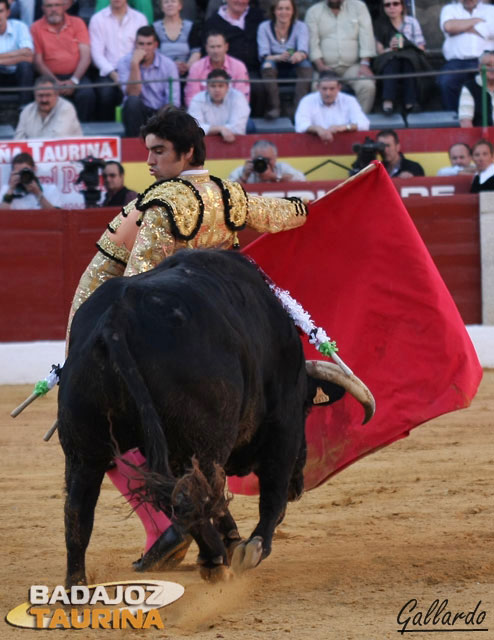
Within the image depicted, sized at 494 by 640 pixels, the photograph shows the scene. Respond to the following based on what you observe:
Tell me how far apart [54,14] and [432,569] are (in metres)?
6.44

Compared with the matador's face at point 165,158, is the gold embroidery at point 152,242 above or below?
below

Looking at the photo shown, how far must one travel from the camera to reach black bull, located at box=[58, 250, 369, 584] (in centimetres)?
261

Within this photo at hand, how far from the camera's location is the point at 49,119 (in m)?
8.02

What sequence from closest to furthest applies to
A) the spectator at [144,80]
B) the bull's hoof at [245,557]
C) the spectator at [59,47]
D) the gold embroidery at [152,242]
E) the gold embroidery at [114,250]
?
the bull's hoof at [245,557], the gold embroidery at [152,242], the gold embroidery at [114,250], the spectator at [144,80], the spectator at [59,47]

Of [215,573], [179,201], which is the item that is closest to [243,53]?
[179,201]

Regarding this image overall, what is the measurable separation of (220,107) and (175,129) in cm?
500

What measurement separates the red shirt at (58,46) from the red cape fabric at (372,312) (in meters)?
5.04

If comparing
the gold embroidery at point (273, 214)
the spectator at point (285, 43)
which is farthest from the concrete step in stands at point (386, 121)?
the gold embroidery at point (273, 214)

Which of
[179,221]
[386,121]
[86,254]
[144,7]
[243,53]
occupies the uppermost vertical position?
[144,7]

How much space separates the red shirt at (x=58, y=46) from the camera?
8.76 meters

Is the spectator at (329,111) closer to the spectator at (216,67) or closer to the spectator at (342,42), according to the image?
the spectator at (216,67)

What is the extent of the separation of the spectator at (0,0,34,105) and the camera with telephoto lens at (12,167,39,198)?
3.56 feet

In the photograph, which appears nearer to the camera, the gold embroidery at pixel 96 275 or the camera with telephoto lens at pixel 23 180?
→ the gold embroidery at pixel 96 275

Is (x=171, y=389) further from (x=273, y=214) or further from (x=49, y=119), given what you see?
(x=49, y=119)
